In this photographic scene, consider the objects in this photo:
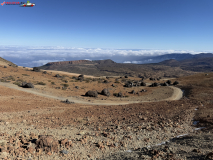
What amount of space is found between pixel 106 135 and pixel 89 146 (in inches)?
60.5

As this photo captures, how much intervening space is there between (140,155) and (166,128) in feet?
14.9

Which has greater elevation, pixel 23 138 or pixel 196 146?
pixel 23 138

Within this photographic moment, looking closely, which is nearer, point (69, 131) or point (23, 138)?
point (23, 138)

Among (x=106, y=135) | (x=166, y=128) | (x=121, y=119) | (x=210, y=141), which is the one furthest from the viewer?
(x=121, y=119)

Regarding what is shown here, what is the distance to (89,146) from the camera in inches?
265

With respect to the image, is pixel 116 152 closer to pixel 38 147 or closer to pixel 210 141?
pixel 38 147

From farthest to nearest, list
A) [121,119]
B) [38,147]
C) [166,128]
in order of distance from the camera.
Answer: [121,119]
[166,128]
[38,147]

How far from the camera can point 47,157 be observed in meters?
5.55

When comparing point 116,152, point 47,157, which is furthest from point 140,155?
point 47,157

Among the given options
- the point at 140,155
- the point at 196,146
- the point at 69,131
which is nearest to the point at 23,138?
the point at 69,131

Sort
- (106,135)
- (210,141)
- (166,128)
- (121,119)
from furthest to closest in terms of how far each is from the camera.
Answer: (121,119) → (166,128) → (106,135) → (210,141)

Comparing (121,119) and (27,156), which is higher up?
(27,156)

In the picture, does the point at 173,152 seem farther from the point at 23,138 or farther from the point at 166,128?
the point at 23,138

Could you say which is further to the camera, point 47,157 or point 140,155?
point 140,155
